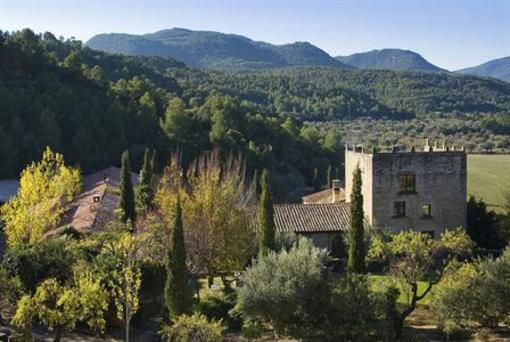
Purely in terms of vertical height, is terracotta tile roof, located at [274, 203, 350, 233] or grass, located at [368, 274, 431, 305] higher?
terracotta tile roof, located at [274, 203, 350, 233]

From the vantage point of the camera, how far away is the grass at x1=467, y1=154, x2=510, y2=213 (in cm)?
4962

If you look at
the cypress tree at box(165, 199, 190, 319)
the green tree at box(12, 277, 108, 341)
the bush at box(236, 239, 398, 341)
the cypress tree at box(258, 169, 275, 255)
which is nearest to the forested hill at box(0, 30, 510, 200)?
the cypress tree at box(258, 169, 275, 255)

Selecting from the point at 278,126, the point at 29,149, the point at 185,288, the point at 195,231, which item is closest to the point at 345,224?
the point at 195,231

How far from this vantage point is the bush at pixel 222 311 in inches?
990

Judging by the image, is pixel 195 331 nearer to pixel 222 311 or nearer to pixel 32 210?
pixel 222 311

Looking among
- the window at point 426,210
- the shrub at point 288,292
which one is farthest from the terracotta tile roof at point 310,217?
the shrub at point 288,292

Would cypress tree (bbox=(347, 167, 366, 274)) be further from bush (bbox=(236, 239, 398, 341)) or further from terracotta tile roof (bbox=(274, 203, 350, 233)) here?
terracotta tile roof (bbox=(274, 203, 350, 233))

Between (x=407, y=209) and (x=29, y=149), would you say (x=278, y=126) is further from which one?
(x=407, y=209)

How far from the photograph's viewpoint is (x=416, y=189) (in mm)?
35312

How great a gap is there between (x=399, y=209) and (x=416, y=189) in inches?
61.4

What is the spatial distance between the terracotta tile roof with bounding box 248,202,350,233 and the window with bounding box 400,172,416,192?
3.61 meters

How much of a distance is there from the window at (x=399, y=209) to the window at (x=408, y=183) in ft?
2.76

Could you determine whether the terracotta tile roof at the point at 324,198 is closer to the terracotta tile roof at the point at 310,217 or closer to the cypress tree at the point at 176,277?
the terracotta tile roof at the point at 310,217

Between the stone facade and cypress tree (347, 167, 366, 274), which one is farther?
the stone facade
